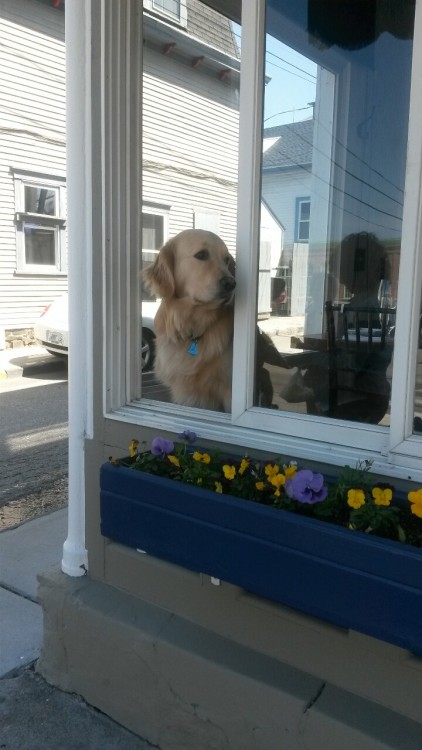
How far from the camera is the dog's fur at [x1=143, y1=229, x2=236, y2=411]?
2373mm

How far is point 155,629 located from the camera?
2.02 m

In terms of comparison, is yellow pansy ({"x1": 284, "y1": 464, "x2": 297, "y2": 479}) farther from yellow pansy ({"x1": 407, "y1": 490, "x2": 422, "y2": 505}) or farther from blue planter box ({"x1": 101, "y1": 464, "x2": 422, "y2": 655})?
yellow pansy ({"x1": 407, "y1": 490, "x2": 422, "y2": 505})

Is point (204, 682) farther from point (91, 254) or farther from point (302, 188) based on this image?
point (302, 188)

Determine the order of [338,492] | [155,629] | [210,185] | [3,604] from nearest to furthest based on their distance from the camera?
[338,492]
[155,629]
[3,604]
[210,185]

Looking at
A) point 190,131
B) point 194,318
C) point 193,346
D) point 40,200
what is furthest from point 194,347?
point 40,200

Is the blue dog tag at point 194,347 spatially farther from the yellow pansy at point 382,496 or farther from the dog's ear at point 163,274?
the yellow pansy at point 382,496

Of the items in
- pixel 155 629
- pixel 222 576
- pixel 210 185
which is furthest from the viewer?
pixel 210 185

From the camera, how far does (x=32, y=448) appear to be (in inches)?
217

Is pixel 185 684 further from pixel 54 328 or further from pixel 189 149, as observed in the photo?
pixel 54 328

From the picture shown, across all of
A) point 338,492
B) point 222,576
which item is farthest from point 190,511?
point 338,492

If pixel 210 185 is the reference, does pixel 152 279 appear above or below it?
below

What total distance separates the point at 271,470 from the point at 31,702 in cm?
139

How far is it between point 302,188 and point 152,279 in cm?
125

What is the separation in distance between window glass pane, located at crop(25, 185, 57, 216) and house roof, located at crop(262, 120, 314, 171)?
27.6ft
